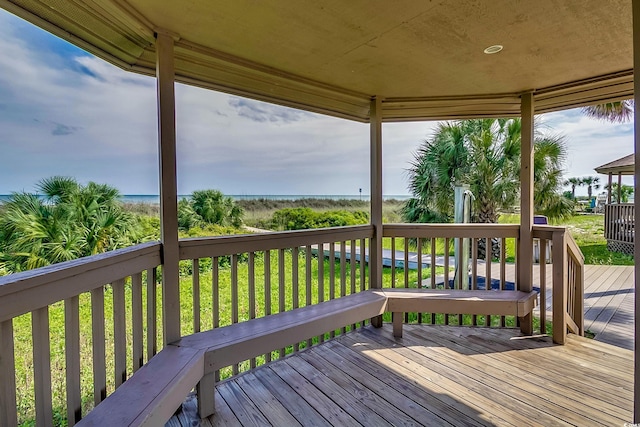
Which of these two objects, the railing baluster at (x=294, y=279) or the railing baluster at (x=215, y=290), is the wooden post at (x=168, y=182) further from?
the railing baluster at (x=294, y=279)

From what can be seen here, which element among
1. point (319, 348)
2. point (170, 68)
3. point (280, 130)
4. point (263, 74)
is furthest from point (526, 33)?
point (280, 130)

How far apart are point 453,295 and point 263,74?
250cm

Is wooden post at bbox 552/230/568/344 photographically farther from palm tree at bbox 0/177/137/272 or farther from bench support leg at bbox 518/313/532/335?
palm tree at bbox 0/177/137/272

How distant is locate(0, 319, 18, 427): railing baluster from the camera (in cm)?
107

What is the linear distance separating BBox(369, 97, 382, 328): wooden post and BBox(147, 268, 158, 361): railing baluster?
198 centimetres

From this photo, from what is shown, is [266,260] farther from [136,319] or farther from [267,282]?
[136,319]

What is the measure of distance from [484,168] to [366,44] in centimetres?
570

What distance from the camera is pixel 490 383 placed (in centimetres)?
213

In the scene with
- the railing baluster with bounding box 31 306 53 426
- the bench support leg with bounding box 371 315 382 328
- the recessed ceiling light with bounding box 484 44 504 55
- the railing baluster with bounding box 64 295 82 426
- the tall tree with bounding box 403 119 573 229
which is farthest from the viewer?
the tall tree with bounding box 403 119 573 229

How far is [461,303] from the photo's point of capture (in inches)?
109

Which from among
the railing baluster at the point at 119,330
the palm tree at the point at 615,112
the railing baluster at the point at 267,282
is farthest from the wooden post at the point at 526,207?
the palm tree at the point at 615,112

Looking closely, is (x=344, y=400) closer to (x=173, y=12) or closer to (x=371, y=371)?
(x=371, y=371)

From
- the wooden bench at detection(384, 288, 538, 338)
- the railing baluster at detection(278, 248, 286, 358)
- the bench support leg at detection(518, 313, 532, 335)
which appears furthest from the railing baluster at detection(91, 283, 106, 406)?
the bench support leg at detection(518, 313, 532, 335)

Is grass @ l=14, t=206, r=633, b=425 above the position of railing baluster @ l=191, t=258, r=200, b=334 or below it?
below
